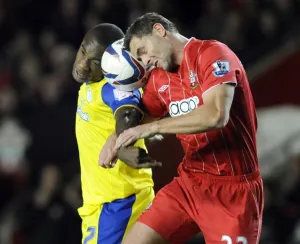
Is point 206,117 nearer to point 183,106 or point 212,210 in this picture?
point 183,106

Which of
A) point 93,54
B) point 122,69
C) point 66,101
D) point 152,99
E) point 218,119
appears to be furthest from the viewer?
point 66,101

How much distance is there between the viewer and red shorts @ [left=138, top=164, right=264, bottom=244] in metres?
4.94

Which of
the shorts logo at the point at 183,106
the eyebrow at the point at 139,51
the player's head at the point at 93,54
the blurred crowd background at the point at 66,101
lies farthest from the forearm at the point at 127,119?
the blurred crowd background at the point at 66,101

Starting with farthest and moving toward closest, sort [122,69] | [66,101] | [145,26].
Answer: [66,101] < [122,69] < [145,26]

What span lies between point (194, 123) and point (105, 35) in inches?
43.7

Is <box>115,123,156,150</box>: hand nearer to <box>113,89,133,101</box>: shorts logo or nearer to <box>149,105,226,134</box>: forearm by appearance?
<box>149,105,226,134</box>: forearm

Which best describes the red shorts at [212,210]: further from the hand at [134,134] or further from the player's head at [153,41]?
the player's head at [153,41]

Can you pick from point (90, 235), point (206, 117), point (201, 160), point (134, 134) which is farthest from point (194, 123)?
point (90, 235)

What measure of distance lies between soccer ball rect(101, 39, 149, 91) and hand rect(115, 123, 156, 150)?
0.56 meters

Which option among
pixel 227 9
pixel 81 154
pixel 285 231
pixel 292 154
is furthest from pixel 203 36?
pixel 81 154

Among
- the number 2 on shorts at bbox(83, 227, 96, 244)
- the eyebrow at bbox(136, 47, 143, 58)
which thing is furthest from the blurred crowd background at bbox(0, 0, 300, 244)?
the eyebrow at bbox(136, 47, 143, 58)

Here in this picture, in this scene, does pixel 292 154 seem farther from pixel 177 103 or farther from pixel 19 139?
pixel 177 103

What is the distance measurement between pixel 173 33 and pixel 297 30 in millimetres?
4467

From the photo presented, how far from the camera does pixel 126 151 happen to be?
473cm
